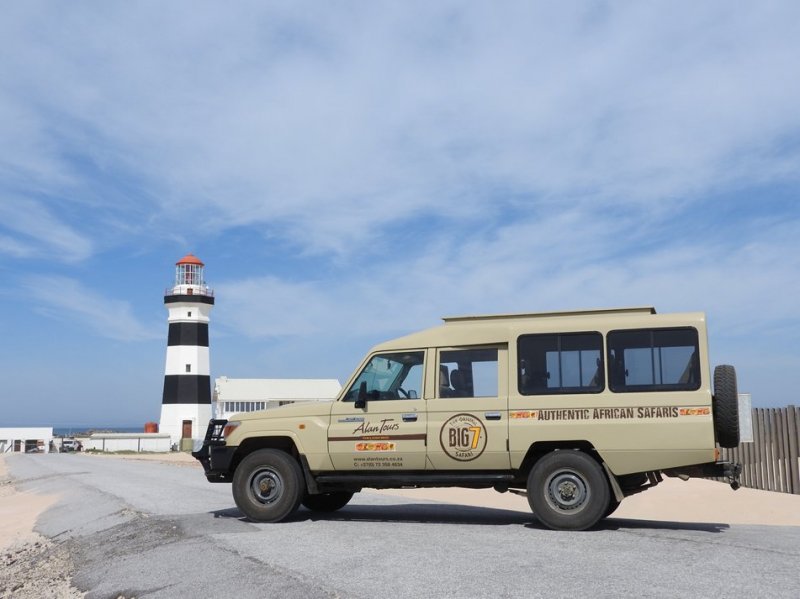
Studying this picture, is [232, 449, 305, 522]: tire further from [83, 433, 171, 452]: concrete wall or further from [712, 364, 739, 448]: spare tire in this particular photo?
[83, 433, 171, 452]: concrete wall

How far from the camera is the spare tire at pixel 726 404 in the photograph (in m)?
9.97

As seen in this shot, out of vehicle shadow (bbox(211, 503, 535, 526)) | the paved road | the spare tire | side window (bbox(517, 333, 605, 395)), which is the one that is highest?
side window (bbox(517, 333, 605, 395))

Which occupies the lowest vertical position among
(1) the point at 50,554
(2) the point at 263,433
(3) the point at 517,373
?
(1) the point at 50,554

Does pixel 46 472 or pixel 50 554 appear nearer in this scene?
pixel 50 554

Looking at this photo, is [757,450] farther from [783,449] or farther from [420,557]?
[420,557]

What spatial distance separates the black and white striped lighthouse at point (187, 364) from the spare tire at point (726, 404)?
50657 millimetres

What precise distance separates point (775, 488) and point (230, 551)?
38.2ft

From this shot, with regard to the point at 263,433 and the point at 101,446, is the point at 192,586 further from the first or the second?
the point at 101,446

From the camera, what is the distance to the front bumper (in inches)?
473

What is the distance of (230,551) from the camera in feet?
30.9

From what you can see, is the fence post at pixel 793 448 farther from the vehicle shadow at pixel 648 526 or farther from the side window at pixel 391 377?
the side window at pixel 391 377

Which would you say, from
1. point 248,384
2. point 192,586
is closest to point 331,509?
point 192,586

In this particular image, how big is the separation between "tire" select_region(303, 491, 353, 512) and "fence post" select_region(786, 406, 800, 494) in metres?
8.36

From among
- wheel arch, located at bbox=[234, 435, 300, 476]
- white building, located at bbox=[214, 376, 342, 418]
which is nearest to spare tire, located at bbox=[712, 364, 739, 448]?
wheel arch, located at bbox=[234, 435, 300, 476]
